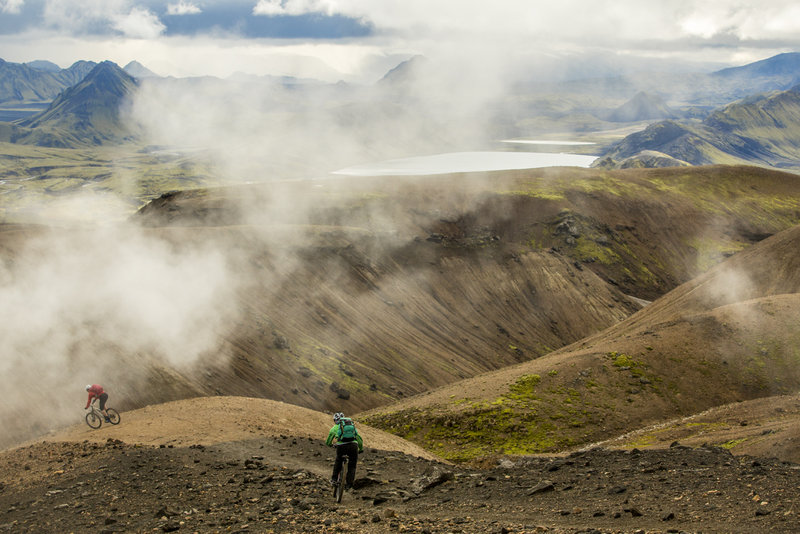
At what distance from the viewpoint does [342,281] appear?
8738 cm

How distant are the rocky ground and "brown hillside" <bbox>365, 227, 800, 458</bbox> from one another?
52.7 ft

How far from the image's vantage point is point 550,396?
4775cm

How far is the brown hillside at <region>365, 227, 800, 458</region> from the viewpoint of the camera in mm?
43938

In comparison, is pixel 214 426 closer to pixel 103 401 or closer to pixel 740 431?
pixel 103 401

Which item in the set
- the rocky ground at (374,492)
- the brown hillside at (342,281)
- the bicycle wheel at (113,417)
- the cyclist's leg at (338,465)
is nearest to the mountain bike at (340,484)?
the cyclist's leg at (338,465)

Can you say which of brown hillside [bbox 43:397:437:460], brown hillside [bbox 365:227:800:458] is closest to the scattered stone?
brown hillside [bbox 43:397:437:460]

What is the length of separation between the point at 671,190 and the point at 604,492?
562 ft

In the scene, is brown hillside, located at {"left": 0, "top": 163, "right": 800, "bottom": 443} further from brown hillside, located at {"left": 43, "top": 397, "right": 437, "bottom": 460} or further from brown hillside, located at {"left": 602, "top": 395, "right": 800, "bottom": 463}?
brown hillside, located at {"left": 602, "top": 395, "right": 800, "bottom": 463}

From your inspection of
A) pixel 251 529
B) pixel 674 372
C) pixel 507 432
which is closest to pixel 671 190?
pixel 674 372

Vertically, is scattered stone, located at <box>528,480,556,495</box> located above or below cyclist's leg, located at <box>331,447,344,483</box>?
below

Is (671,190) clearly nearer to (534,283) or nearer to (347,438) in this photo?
(534,283)

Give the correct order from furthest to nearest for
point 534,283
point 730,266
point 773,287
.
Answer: point 534,283, point 730,266, point 773,287

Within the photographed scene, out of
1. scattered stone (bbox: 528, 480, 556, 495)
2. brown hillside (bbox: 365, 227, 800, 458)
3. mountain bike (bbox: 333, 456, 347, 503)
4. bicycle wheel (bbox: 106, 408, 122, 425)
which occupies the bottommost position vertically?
brown hillside (bbox: 365, 227, 800, 458)

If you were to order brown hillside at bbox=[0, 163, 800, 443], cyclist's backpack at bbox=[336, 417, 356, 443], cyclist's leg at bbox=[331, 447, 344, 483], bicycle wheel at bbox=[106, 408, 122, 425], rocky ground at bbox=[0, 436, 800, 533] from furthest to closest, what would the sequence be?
brown hillside at bbox=[0, 163, 800, 443] → bicycle wheel at bbox=[106, 408, 122, 425] → cyclist's backpack at bbox=[336, 417, 356, 443] → cyclist's leg at bbox=[331, 447, 344, 483] → rocky ground at bbox=[0, 436, 800, 533]
